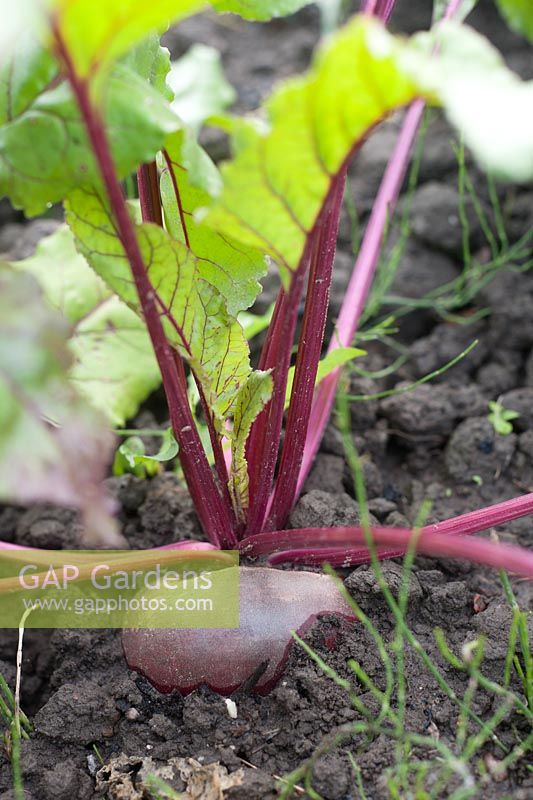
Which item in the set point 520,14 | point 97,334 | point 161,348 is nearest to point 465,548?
point 161,348

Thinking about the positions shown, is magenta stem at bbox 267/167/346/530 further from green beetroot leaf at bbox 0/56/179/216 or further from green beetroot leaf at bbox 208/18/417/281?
green beetroot leaf at bbox 0/56/179/216

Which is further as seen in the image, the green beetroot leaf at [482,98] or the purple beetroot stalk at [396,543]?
the purple beetroot stalk at [396,543]

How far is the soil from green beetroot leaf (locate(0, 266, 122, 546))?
18.6 inches

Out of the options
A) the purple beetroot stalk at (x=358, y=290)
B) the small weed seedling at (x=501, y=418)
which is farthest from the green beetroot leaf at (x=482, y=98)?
the small weed seedling at (x=501, y=418)

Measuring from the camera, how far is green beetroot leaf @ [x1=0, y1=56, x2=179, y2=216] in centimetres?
84

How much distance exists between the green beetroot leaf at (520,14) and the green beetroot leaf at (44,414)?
52 centimetres

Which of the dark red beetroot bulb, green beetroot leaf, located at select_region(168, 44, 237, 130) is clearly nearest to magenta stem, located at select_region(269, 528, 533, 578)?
the dark red beetroot bulb

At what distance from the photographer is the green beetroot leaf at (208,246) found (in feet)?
3.55

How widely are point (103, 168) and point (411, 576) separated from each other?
720 mm

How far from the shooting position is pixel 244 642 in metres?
1.08

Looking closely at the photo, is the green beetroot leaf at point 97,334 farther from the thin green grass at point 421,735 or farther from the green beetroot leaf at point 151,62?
the thin green grass at point 421,735

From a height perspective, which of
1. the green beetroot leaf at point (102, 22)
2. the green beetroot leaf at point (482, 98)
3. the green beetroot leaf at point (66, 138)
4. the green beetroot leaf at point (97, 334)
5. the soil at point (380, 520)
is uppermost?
the green beetroot leaf at point (102, 22)

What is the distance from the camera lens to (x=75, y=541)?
4.49ft

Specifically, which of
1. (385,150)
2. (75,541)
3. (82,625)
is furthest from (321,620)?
(385,150)
